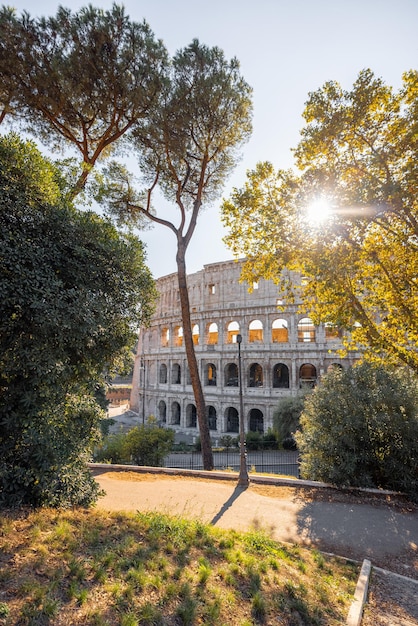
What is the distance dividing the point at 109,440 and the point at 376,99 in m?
15.4

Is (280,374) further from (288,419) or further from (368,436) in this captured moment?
(368,436)

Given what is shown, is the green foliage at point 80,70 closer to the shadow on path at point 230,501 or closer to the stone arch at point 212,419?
the shadow on path at point 230,501

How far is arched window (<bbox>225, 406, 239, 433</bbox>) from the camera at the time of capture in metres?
28.8

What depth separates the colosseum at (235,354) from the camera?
1061 inches

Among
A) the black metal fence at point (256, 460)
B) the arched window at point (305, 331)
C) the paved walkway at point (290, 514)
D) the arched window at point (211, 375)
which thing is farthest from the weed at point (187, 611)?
the arched window at point (211, 375)

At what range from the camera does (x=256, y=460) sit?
20.3m

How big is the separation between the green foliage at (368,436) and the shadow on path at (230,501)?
217 centimetres

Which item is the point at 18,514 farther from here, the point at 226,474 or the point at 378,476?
the point at 378,476

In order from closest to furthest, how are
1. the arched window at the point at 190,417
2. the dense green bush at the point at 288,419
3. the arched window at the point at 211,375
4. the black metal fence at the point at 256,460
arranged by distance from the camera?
the black metal fence at the point at 256,460 < the dense green bush at the point at 288,419 < the arched window at the point at 190,417 < the arched window at the point at 211,375

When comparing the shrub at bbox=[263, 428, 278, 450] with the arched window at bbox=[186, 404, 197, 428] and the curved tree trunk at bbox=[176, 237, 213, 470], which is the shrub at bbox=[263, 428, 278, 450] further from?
the curved tree trunk at bbox=[176, 237, 213, 470]

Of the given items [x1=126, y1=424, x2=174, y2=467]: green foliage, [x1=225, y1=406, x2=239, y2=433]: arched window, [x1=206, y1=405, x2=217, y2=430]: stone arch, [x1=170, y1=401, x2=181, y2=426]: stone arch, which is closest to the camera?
[x1=126, y1=424, x2=174, y2=467]: green foliage

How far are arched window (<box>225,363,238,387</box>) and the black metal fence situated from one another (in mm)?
7972

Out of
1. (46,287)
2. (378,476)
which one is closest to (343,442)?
(378,476)

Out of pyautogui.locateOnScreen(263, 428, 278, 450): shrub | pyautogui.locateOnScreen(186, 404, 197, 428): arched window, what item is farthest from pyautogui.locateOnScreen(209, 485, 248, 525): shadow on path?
pyautogui.locateOnScreen(186, 404, 197, 428): arched window
